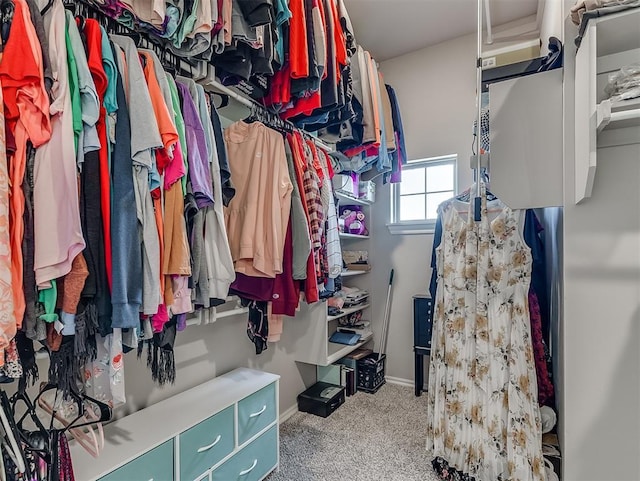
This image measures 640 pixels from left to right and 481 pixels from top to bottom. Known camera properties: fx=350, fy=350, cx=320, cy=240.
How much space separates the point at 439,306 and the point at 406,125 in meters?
1.90

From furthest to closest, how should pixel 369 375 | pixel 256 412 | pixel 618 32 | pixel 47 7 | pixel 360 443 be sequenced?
pixel 369 375, pixel 360 443, pixel 256 412, pixel 618 32, pixel 47 7

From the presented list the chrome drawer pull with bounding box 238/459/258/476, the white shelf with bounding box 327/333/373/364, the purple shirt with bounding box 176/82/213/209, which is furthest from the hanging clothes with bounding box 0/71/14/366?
the white shelf with bounding box 327/333/373/364

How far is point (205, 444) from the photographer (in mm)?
1489

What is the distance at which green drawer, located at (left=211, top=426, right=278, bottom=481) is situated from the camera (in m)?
1.60

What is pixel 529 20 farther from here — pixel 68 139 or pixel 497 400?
pixel 68 139

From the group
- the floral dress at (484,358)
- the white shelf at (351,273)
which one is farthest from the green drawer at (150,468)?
the white shelf at (351,273)

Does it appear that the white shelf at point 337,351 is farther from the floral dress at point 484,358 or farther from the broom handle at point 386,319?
the floral dress at point 484,358

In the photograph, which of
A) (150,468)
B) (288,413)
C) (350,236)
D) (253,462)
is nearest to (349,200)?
(350,236)

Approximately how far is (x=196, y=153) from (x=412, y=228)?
89.6 inches

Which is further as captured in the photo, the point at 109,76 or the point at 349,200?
the point at 349,200

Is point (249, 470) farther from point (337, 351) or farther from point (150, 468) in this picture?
point (337, 351)

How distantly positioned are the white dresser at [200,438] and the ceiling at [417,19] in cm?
265

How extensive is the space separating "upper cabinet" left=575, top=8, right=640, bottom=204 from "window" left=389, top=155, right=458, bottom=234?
1.74 meters

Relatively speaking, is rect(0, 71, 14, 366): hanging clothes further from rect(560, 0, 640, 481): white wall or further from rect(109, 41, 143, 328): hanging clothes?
rect(560, 0, 640, 481): white wall
